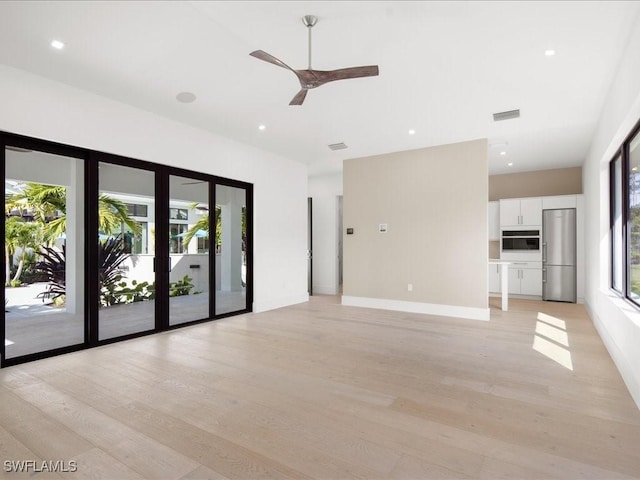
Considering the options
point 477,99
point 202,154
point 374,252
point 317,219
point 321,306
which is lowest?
point 321,306

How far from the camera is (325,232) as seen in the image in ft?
29.1

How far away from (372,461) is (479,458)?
0.60 meters

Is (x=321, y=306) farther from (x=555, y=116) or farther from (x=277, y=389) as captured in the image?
(x=555, y=116)

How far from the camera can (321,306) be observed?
6930mm

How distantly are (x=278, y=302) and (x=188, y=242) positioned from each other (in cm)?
208

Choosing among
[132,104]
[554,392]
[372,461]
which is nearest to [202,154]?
[132,104]

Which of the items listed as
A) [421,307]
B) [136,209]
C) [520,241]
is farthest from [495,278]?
[136,209]

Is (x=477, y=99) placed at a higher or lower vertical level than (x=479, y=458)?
higher

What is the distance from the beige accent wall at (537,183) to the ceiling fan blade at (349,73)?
269 inches

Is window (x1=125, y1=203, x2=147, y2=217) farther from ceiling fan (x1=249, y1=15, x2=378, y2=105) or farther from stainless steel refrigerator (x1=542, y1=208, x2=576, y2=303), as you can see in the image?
stainless steel refrigerator (x1=542, y1=208, x2=576, y2=303)

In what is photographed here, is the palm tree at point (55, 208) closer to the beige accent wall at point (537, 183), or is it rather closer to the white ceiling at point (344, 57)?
the white ceiling at point (344, 57)

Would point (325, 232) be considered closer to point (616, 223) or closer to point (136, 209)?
point (136, 209)

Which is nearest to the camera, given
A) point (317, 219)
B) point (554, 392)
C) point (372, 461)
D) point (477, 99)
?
point (372, 461)

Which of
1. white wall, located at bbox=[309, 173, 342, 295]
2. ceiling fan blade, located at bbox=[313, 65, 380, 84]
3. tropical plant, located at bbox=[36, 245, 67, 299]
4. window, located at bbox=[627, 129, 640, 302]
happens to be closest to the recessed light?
ceiling fan blade, located at bbox=[313, 65, 380, 84]
